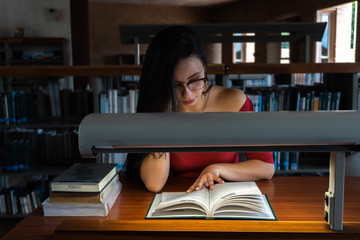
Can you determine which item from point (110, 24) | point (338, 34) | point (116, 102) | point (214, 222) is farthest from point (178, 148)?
point (110, 24)

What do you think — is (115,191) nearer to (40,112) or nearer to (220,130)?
(220,130)

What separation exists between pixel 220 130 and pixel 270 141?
0.30 ft

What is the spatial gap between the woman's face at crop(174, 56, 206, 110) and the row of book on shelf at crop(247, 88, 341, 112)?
1.12m

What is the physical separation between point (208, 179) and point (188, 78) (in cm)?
37

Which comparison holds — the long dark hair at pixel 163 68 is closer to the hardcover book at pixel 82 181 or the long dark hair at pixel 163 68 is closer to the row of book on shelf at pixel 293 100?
the hardcover book at pixel 82 181

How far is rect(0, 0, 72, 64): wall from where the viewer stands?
6.98m

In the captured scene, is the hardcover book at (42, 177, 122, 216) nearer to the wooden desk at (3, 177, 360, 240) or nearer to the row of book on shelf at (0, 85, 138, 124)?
the wooden desk at (3, 177, 360, 240)

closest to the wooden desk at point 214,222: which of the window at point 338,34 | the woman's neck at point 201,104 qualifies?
the woman's neck at point 201,104

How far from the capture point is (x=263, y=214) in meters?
0.94

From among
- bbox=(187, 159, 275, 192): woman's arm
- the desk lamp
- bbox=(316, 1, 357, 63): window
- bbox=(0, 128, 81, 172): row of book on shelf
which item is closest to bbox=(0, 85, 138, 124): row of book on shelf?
bbox=(0, 128, 81, 172): row of book on shelf

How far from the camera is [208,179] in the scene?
1.22 metres

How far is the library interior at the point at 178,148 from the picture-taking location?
64 centimetres

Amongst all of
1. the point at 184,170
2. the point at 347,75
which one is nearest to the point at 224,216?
the point at 184,170

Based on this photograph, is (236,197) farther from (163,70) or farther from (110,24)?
(110,24)
